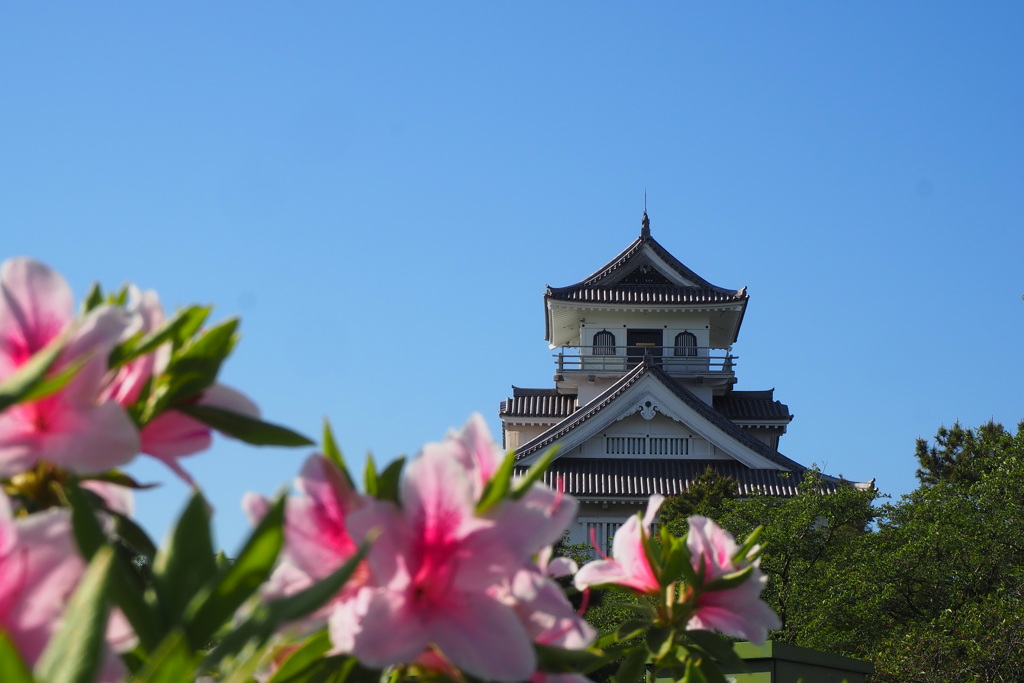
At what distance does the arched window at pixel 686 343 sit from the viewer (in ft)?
82.8

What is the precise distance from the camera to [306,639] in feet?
1.98

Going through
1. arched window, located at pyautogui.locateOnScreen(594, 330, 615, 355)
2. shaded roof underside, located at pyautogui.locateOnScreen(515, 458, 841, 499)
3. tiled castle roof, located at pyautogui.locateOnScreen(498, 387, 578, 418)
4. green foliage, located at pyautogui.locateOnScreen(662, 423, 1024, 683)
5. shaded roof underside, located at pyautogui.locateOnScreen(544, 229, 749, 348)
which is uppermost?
shaded roof underside, located at pyautogui.locateOnScreen(544, 229, 749, 348)

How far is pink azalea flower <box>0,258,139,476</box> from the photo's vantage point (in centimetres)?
47

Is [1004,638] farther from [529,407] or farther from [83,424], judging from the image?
[529,407]

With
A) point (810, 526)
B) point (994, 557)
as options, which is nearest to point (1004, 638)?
point (994, 557)

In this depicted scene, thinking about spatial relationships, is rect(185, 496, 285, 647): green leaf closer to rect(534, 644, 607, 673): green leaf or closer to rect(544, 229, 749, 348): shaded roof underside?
rect(534, 644, 607, 673): green leaf

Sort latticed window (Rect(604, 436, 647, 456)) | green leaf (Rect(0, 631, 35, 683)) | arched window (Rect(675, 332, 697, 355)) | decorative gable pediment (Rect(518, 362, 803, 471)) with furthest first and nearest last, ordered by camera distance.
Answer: arched window (Rect(675, 332, 697, 355)), latticed window (Rect(604, 436, 647, 456)), decorative gable pediment (Rect(518, 362, 803, 471)), green leaf (Rect(0, 631, 35, 683))

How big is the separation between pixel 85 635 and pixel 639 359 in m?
24.8

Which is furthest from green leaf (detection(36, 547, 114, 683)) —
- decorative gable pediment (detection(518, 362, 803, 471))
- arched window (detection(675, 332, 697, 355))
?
arched window (detection(675, 332, 697, 355))

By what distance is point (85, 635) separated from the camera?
0.35 meters

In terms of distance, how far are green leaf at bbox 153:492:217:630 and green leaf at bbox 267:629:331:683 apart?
0.12m

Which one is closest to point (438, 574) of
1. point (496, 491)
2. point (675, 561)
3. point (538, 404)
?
point (496, 491)

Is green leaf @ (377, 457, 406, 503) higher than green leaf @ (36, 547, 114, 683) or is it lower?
higher

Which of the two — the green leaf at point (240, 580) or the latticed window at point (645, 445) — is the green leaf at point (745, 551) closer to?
the green leaf at point (240, 580)
